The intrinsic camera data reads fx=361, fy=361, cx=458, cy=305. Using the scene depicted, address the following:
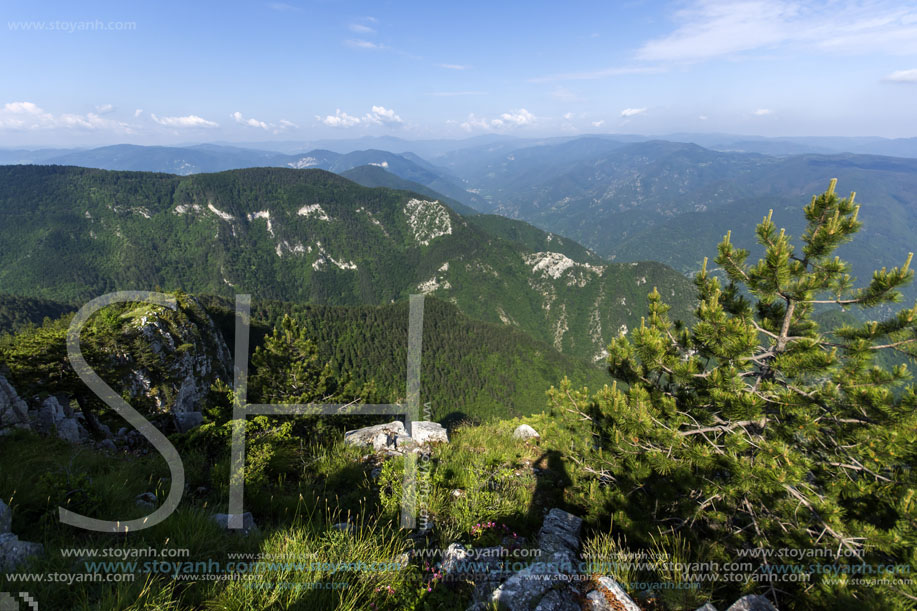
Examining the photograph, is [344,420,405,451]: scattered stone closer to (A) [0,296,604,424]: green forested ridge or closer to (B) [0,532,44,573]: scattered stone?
(B) [0,532,44,573]: scattered stone

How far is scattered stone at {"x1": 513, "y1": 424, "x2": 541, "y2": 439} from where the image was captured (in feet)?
40.4

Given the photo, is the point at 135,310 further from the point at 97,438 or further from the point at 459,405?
the point at 459,405

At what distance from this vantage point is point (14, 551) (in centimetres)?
341

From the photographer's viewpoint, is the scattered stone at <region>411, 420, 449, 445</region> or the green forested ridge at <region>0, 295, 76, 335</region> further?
the green forested ridge at <region>0, 295, 76, 335</region>

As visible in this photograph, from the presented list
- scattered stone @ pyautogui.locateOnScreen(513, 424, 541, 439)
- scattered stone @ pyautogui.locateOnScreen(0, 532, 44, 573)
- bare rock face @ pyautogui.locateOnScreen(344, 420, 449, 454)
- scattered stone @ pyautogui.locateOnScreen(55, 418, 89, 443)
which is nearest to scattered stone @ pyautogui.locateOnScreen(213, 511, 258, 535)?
scattered stone @ pyautogui.locateOnScreen(0, 532, 44, 573)

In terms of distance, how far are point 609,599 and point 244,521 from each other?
506 cm

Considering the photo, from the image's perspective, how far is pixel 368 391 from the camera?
2531 centimetres

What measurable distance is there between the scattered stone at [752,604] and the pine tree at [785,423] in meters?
1.10

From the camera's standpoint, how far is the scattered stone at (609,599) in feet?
12.5

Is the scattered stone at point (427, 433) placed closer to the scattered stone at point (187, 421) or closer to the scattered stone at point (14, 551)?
the scattered stone at point (14, 551)

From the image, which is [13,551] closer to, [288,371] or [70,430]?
[70,430]

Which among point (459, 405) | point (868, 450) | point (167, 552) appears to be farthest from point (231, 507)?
point (459, 405)

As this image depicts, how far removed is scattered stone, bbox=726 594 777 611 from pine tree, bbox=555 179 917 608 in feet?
3.61

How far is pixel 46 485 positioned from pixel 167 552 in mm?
2192
